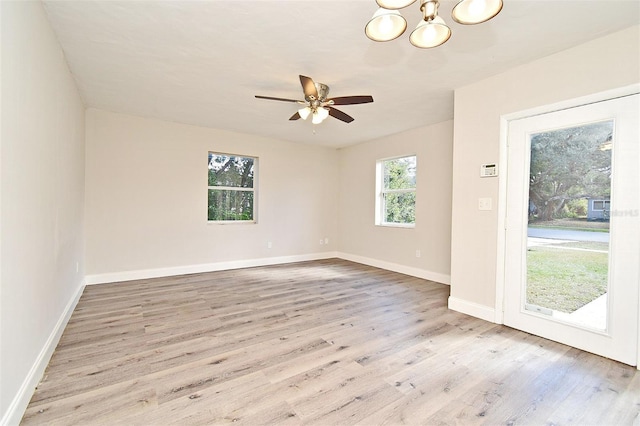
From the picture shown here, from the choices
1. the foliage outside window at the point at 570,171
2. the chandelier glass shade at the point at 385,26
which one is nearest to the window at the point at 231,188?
the chandelier glass shade at the point at 385,26

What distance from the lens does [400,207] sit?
532 centimetres

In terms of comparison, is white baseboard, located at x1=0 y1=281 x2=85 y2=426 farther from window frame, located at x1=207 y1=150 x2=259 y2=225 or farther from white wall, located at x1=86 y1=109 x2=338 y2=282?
window frame, located at x1=207 y1=150 x2=259 y2=225

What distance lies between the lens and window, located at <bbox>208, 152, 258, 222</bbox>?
5.07 m

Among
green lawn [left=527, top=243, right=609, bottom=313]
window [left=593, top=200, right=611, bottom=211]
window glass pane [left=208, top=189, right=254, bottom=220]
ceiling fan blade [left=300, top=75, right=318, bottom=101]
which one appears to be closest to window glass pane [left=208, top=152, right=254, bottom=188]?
window glass pane [left=208, top=189, right=254, bottom=220]

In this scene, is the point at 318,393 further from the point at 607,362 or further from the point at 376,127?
the point at 376,127

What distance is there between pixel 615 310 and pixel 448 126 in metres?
3.01

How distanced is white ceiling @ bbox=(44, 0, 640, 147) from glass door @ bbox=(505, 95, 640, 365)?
0.69m

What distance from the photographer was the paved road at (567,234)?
7.57 ft

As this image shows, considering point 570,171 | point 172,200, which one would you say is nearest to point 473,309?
point 570,171

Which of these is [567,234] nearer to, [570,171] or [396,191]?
[570,171]

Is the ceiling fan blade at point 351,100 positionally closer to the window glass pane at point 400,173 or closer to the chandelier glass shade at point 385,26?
the chandelier glass shade at point 385,26

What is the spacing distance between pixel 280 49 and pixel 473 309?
3.22 meters

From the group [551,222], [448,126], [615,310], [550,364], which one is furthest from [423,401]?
[448,126]

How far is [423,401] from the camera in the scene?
1694 millimetres
